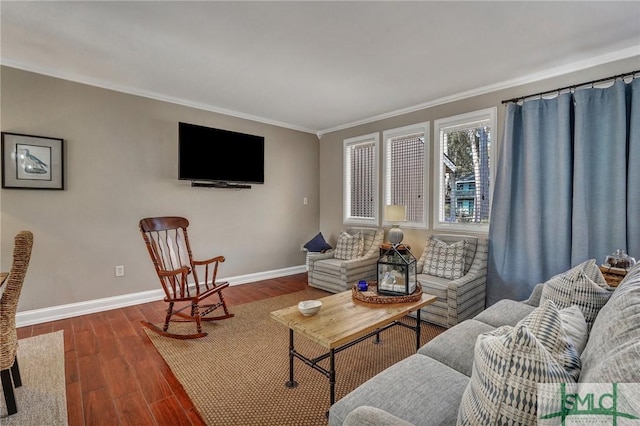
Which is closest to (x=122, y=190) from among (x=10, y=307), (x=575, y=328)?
(x=10, y=307)

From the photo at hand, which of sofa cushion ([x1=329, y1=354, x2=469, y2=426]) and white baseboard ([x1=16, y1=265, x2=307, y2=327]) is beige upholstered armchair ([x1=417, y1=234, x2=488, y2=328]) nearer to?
sofa cushion ([x1=329, y1=354, x2=469, y2=426])

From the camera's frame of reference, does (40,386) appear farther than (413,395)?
Yes

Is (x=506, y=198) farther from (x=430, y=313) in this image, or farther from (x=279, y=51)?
(x=279, y=51)

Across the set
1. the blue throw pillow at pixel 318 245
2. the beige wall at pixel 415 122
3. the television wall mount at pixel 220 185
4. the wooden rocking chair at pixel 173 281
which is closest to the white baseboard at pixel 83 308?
the wooden rocking chair at pixel 173 281

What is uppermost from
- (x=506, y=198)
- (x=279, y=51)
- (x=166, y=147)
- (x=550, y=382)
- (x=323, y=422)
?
(x=279, y=51)

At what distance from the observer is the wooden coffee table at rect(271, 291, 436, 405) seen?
172 cm

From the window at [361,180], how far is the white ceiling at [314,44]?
128cm

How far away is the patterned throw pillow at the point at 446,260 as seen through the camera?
3.29 meters

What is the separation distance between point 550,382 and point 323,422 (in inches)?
55.3

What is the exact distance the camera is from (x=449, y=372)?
4.76ft

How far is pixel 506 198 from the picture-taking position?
131 inches

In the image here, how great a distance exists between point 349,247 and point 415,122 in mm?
2045

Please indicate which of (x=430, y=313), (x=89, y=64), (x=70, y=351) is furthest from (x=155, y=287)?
(x=430, y=313)

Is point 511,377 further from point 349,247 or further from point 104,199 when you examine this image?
point 104,199
